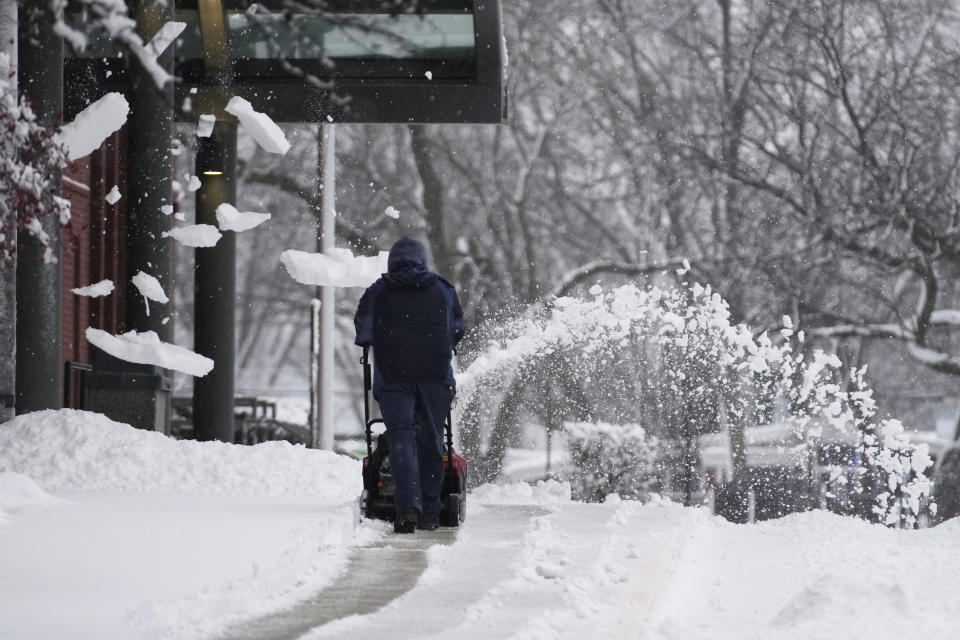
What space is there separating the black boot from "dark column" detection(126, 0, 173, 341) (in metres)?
7.15

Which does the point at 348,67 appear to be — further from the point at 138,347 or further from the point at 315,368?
the point at 315,368

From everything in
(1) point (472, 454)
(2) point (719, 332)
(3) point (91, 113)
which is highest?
(3) point (91, 113)

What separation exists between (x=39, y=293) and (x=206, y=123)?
310 cm

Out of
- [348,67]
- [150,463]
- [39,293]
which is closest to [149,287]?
[39,293]

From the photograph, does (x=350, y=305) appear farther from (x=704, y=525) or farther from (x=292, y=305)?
(x=704, y=525)

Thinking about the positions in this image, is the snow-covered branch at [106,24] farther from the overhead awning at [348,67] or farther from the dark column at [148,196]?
the dark column at [148,196]

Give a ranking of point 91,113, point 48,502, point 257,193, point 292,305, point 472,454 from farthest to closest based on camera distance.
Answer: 1. point 292,305
2. point 257,193
3. point 472,454
4. point 91,113
5. point 48,502

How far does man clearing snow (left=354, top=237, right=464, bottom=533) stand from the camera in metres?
8.02

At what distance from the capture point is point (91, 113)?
47.1ft

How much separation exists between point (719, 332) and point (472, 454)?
4954 millimetres

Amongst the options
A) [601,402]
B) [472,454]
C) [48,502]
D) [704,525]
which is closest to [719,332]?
[601,402]

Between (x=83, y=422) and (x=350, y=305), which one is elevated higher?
(x=350, y=305)

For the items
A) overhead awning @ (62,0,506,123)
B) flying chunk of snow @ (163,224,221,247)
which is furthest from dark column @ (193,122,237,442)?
overhead awning @ (62,0,506,123)

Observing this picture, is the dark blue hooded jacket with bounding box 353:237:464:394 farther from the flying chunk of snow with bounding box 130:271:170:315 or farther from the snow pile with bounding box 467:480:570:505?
the flying chunk of snow with bounding box 130:271:170:315
